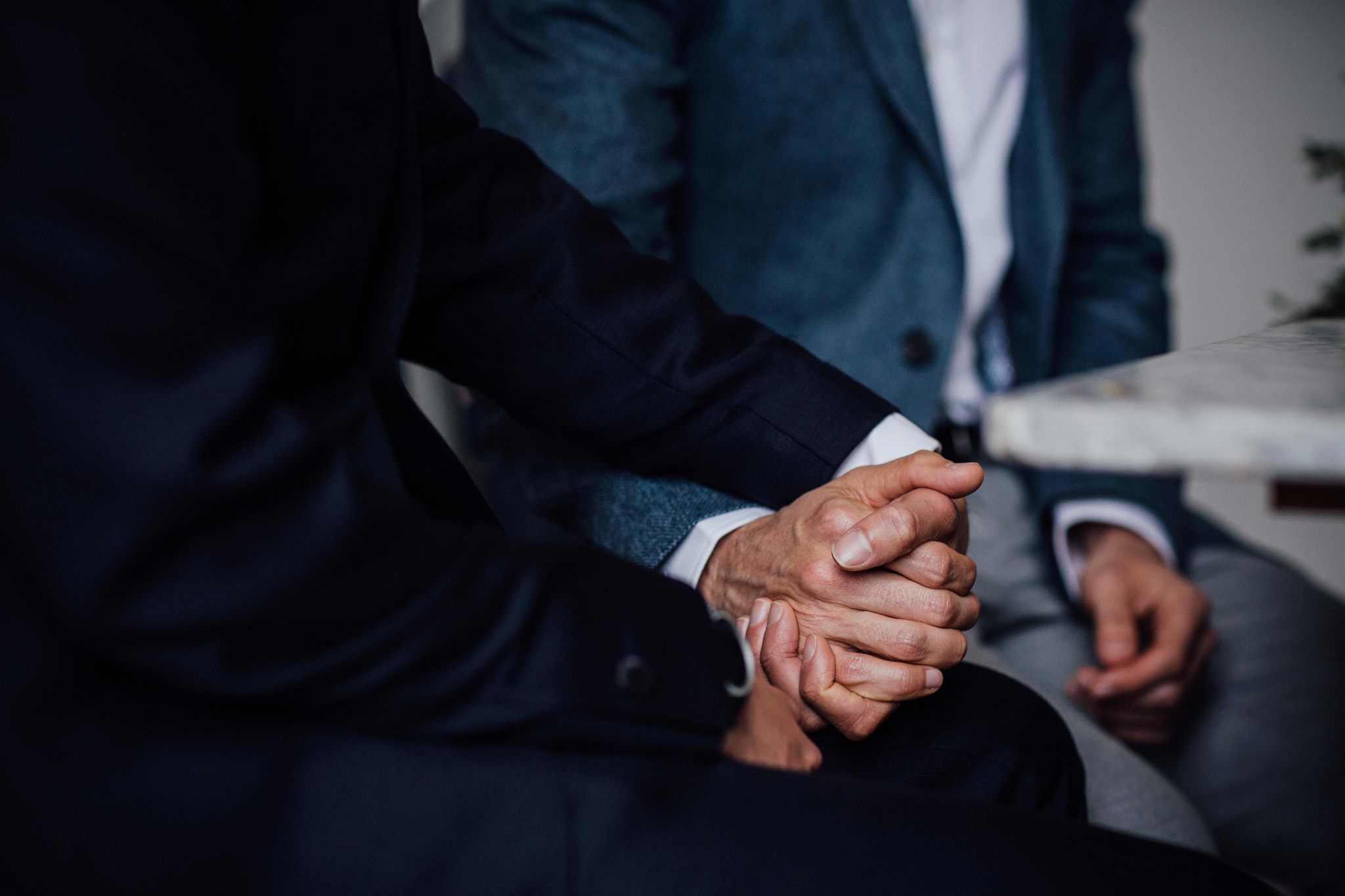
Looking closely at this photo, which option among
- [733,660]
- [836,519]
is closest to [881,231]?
[836,519]

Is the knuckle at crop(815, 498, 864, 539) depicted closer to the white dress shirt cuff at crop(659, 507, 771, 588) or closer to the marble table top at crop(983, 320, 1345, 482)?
the white dress shirt cuff at crop(659, 507, 771, 588)

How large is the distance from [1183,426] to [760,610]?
374 mm

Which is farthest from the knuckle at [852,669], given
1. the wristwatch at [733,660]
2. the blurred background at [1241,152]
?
the blurred background at [1241,152]

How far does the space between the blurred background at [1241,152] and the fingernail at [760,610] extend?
7.24ft

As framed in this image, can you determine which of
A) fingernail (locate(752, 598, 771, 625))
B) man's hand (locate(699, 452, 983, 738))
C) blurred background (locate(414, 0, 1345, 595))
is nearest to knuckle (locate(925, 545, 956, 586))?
man's hand (locate(699, 452, 983, 738))

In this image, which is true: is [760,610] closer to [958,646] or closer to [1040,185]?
[958,646]

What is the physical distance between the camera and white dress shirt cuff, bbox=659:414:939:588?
72 centimetres

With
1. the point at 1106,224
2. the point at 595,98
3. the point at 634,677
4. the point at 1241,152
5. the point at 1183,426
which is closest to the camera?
the point at 1183,426

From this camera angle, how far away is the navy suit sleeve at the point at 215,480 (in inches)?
13.8

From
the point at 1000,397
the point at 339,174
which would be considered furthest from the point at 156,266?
the point at 1000,397

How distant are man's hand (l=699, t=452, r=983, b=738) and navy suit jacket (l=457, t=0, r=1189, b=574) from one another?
43cm

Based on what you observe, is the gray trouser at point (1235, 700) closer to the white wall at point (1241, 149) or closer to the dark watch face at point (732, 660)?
the dark watch face at point (732, 660)

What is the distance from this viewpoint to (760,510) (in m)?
0.75

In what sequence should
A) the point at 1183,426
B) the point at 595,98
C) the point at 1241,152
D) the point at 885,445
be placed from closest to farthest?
the point at 1183,426 → the point at 885,445 → the point at 595,98 → the point at 1241,152
